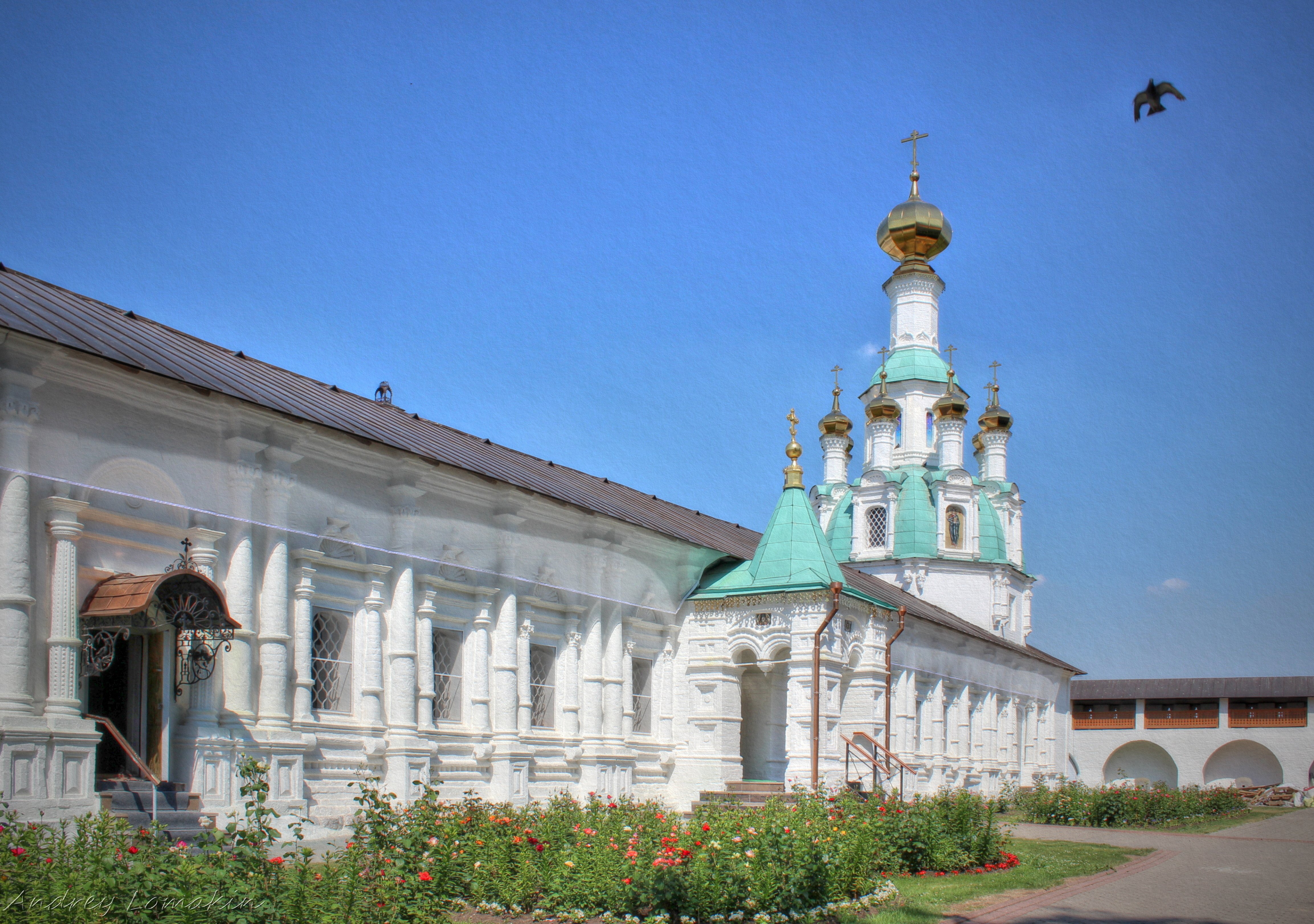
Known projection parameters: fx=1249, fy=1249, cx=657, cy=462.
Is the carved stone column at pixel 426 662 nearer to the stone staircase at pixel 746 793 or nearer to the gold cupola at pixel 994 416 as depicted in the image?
the stone staircase at pixel 746 793

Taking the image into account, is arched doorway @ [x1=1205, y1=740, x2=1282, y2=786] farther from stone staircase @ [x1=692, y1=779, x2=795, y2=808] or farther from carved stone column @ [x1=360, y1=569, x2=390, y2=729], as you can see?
carved stone column @ [x1=360, y1=569, x2=390, y2=729]

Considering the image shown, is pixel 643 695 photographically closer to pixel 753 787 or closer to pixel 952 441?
pixel 753 787

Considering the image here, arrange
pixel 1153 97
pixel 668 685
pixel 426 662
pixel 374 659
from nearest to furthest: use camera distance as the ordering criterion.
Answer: pixel 1153 97 → pixel 374 659 → pixel 426 662 → pixel 668 685

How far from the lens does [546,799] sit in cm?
1641

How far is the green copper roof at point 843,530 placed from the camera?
121 ft

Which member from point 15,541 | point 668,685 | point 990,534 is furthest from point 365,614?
point 990,534

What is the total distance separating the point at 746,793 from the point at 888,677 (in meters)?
3.24

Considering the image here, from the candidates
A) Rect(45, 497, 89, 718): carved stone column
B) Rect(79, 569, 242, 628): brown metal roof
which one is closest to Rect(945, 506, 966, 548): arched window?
Rect(79, 569, 242, 628): brown metal roof

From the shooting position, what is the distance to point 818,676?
18109 millimetres

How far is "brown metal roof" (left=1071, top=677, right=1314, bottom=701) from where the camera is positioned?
40250mm

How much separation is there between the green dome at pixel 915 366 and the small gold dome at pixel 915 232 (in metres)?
2.41

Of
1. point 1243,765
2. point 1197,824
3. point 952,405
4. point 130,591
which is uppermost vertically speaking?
point 952,405

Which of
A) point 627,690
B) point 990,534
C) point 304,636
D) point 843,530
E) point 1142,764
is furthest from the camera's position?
point 1142,764

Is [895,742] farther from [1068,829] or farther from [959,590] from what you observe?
[959,590]
